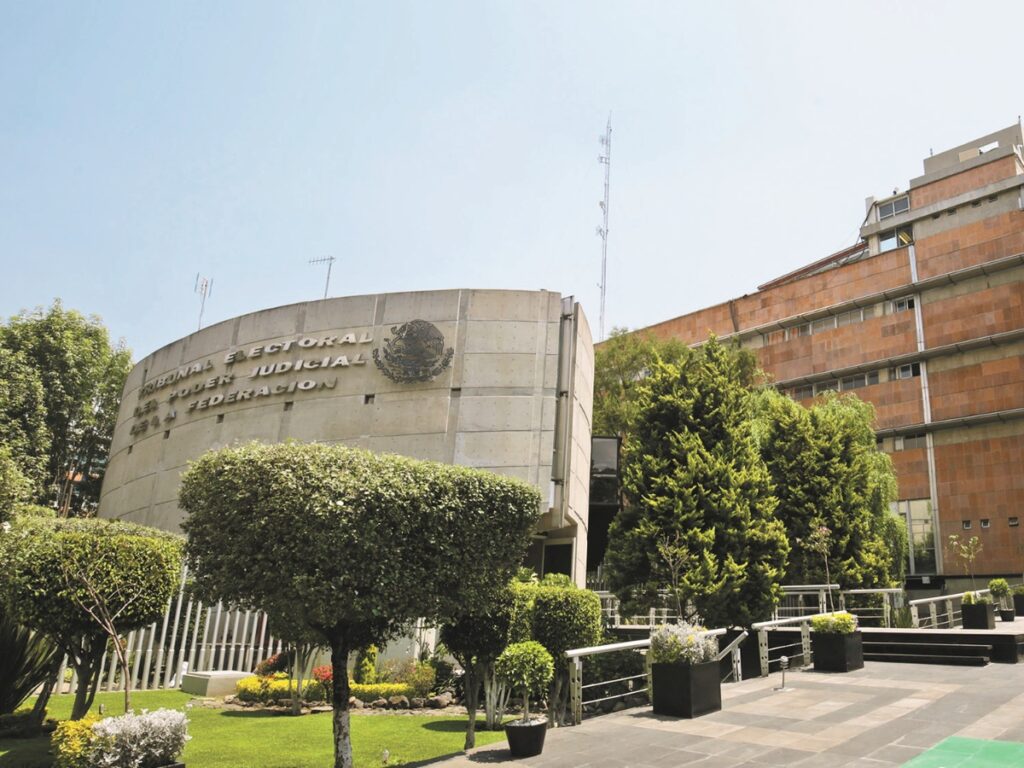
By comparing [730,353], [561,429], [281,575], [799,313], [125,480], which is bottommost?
[281,575]

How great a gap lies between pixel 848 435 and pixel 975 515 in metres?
13.2

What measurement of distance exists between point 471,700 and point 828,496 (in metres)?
21.2

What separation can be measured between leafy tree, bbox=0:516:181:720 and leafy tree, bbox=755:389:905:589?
22.1 metres

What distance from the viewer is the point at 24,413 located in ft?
121

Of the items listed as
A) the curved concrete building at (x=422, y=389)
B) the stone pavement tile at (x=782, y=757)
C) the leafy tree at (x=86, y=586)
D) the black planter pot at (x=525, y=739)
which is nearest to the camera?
the stone pavement tile at (x=782, y=757)

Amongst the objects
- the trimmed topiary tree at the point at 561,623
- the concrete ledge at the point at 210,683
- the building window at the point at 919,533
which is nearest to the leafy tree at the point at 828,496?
the building window at the point at 919,533

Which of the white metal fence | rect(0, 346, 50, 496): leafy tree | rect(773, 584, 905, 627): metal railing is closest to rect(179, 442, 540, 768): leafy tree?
the white metal fence

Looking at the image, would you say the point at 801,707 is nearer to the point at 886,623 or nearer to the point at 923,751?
the point at 923,751

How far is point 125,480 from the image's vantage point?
32.6 m

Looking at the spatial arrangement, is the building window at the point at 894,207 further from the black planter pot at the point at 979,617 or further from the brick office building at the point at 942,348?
the black planter pot at the point at 979,617

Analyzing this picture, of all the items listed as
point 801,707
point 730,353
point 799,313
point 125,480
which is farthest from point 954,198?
point 125,480

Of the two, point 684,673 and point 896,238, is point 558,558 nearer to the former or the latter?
point 684,673

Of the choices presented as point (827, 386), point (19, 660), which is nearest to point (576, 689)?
point (19, 660)

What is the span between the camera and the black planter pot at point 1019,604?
2559 centimetres
